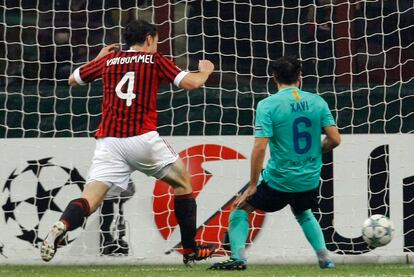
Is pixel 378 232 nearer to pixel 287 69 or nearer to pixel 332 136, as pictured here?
pixel 332 136

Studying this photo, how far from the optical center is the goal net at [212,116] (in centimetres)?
1023

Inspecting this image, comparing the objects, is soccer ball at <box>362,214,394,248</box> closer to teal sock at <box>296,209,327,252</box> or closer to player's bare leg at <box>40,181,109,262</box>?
teal sock at <box>296,209,327,252</box>

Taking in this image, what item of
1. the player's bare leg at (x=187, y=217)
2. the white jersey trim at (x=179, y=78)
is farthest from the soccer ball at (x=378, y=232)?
the white jersey trim at (x=179, y=78)

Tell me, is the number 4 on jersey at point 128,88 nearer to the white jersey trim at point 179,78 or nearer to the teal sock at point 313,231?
the white jersey trim at point 179,78

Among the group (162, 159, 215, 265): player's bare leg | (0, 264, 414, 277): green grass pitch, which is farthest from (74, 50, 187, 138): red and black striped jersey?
(0, 264, 414, 277): green grass pitch

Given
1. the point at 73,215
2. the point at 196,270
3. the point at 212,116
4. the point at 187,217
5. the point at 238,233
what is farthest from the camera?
the point at 212,116

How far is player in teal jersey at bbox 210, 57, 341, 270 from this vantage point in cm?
837

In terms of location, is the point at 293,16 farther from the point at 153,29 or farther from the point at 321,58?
the point at 153,29

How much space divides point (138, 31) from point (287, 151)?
1340 mm

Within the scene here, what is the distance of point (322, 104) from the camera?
847 centimetres

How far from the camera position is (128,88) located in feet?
27.7

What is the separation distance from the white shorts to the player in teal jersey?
0.68 meters

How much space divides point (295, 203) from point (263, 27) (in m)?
2.38


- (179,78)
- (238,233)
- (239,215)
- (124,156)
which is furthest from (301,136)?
(124,156)
